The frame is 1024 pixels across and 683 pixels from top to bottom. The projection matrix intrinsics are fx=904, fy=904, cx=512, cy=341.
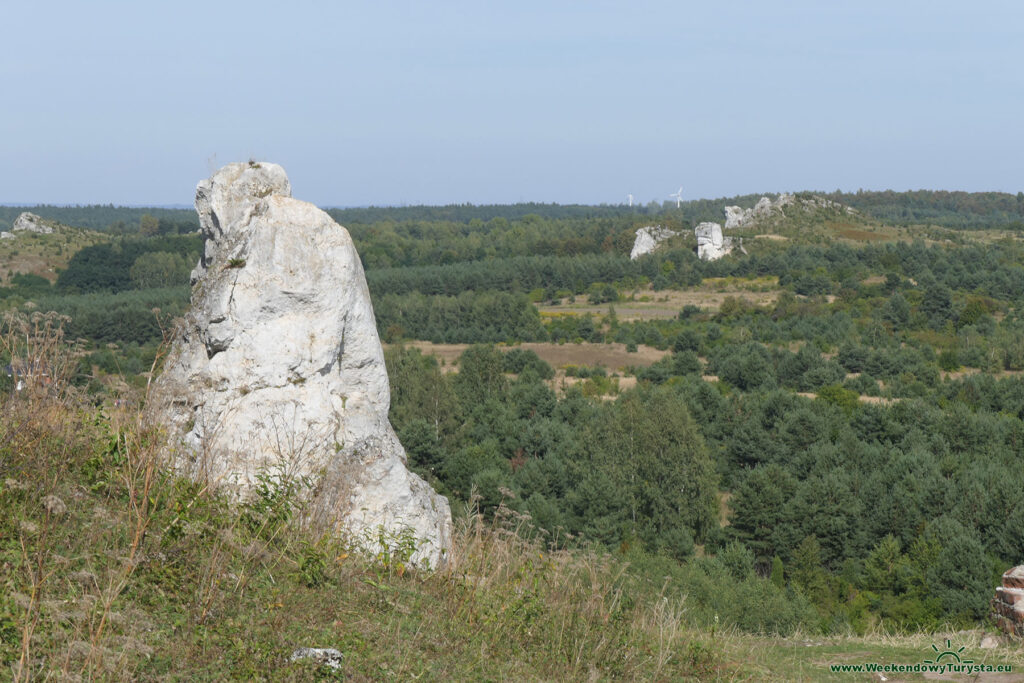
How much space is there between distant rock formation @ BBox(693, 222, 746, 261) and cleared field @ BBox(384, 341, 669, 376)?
3772 centimetres

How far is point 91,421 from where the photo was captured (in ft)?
20.7

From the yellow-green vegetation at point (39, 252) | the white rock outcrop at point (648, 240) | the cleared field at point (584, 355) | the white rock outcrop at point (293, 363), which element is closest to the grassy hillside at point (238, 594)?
the white rock outcrop at point (293, 363)

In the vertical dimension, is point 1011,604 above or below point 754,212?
below

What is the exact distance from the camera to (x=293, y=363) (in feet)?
25.7

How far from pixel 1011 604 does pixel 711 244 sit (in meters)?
96.0

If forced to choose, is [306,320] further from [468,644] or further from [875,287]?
[875,287]

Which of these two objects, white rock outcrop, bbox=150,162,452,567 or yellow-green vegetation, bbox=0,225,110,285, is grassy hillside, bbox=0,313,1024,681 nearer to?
white rock outcrop, bbox=150,162,452,567

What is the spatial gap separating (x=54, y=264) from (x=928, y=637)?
333ft

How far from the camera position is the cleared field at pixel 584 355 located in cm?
6097

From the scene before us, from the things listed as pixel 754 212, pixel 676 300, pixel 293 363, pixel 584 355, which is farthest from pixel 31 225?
pixel 293 363

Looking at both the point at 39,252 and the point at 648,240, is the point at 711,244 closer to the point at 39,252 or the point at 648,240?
the point at 648,240

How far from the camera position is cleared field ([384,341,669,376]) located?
60969mm

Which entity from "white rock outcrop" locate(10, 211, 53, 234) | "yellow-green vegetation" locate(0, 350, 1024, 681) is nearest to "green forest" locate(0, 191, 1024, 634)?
"yellow-green vegetation" locate(0, 350, 1024, 681)

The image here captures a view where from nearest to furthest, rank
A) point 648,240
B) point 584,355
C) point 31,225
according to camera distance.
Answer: point 584,355 → point 648,240 → point 31,225
